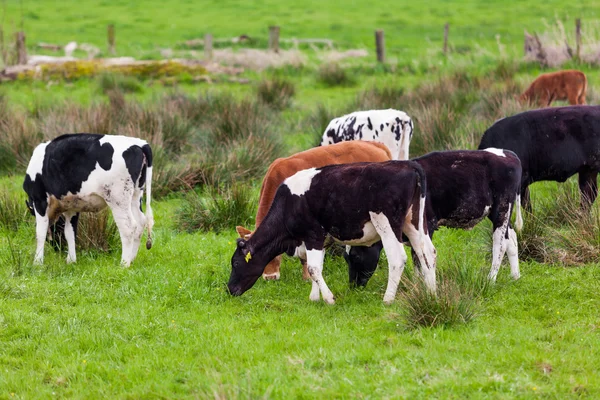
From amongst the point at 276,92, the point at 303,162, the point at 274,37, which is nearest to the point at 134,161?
the point at 303,162

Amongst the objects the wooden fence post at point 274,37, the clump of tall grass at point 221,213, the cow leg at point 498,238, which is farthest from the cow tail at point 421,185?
the wooden fence post at point 274,37

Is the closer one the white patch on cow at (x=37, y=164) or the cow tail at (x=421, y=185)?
the cow tail at (x=421, y=185)

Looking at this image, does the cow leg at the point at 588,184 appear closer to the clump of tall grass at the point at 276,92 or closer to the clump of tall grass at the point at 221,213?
the clump of tall grass at the point at 221,213

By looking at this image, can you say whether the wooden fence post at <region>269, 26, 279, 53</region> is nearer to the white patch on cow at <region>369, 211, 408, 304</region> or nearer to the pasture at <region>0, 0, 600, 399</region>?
the pasture at <region>0, 0, 600, 399</region>

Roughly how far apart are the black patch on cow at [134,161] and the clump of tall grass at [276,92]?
36.3 feet

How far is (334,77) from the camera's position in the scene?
83.4 feet

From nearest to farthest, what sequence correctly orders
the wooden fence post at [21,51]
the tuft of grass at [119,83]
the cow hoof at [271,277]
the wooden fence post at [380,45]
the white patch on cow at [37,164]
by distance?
1. the cow hoof at [271,277]
2. the white patch on cow at [37,164]
3. the tuft of grass at [119,83]
4. the wooden fence post at [21,51]
5. the wooden fence post at [380,45]

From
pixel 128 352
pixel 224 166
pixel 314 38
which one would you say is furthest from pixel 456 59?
pixel 128 352

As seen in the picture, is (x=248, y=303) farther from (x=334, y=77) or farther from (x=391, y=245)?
(x=334, y=77)

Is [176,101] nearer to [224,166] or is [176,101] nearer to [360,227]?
[224,166]

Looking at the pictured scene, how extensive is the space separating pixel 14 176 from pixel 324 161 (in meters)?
7.36

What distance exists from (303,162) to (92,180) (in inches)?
100

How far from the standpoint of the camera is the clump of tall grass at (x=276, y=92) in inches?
851

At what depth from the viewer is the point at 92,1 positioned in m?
47.5
